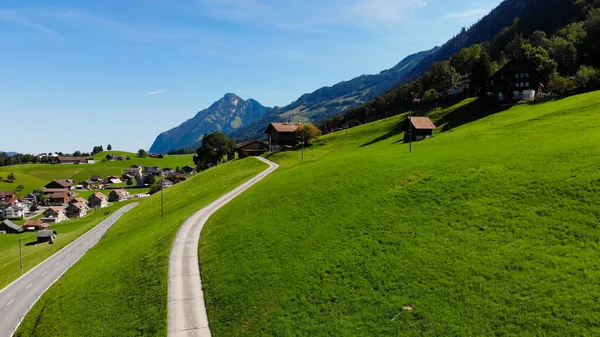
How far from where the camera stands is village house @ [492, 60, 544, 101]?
95750 mm

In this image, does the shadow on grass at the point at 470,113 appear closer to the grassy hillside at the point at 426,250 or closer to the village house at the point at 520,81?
the village house at the point at 520,81

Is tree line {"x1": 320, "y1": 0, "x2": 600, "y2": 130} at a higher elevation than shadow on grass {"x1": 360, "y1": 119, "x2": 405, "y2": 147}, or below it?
higher

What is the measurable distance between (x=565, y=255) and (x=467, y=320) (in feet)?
29.8

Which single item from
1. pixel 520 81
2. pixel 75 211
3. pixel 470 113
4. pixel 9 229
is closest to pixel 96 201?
pixel 75 211

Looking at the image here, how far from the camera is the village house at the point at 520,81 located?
314 ft

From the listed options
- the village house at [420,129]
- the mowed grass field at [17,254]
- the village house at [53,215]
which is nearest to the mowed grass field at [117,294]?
the mowed grass field at [17,254]

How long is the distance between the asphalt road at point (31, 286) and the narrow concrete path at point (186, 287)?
2020cm

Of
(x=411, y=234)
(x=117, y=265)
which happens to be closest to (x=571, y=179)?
(x=411, y=234)

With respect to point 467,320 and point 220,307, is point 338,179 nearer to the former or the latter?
point 220,307

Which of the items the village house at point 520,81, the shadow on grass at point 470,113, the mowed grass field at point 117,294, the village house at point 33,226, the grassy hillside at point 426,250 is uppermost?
the village house at point 520,81

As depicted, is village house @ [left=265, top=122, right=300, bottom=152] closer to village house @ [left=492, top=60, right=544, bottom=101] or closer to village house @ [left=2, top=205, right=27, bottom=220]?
village house @ [left=492, top=60, right=544, bottom=101]

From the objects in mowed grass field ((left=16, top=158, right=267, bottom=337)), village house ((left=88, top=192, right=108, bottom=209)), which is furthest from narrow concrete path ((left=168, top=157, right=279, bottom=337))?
village house ((left=88, top=192, right=108, bottom=209))

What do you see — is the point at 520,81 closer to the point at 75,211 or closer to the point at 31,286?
the point at 31,286

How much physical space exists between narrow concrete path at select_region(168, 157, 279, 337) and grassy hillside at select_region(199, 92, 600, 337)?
1.11 meters
